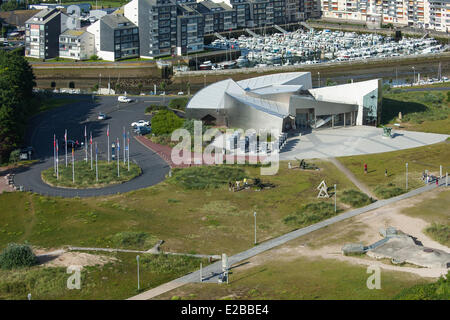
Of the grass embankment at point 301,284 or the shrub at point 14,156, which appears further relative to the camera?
the shrub at point 14,156

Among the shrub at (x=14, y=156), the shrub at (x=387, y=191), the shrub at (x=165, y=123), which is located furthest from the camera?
the shrub at (x=165, y=123)

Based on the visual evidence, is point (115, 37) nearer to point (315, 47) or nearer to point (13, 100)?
point (315, 47)

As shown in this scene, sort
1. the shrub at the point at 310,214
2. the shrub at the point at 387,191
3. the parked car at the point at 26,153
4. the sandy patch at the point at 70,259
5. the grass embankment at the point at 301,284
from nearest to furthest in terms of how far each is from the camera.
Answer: the grass embankment at the point at 301,284 < the sandy patch at the point at 70,259 < the shrub at the point at 310,214 < the shrub at the point at 387,191 < the parked car at the point at 26,153

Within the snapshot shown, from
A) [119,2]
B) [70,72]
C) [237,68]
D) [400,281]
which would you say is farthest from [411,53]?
[400,281]

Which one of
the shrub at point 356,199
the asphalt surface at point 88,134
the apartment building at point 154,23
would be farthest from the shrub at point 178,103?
the apartment building at point 154,23

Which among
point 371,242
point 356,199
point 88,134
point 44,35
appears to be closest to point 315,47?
point 44,35

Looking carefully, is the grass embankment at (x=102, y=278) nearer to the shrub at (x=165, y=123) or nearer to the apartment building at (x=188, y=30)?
the shrub at (x=165, y=123)
